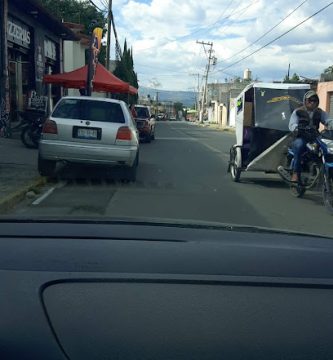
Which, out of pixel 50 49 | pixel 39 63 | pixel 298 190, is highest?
pixel 50 49

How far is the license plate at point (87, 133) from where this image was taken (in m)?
9.84

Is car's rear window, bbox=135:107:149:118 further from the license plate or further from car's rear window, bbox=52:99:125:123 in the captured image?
the license plate

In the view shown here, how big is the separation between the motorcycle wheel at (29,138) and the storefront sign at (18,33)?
15.4ft

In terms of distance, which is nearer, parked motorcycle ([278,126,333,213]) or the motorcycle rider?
parked motorcycle ([278,126,333,213])

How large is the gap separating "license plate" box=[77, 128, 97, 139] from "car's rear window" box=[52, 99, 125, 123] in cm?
24

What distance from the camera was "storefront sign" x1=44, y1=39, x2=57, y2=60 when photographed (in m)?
23.9

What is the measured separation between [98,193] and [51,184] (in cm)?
130

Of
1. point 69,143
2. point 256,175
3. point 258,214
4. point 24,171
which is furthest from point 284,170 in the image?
point 24,171

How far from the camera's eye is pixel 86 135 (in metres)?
9.87

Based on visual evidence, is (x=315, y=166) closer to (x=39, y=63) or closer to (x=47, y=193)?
(x=47, y=193)

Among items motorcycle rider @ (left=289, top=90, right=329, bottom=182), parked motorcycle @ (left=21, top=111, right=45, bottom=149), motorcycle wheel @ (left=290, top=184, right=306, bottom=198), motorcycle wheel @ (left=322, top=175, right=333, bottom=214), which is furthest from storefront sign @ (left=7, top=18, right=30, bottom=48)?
motorcycle wheel @ (left=322, top=175, right=333, bottom=214)

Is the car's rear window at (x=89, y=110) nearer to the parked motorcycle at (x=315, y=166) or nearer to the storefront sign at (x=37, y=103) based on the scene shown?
the parked motorcycle at (x=315, y=166)

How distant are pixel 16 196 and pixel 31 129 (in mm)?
7590

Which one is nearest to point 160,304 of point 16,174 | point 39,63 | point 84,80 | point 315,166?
point 315,166
